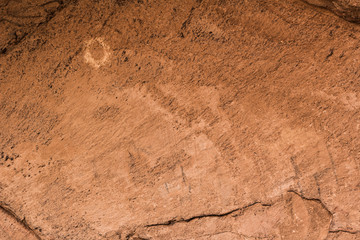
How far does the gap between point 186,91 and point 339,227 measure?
1374 millimetres

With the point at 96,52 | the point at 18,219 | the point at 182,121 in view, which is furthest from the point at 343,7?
the point at 18,219

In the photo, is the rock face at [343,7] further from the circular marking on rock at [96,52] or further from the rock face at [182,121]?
the circular marking on rock at [96,52]

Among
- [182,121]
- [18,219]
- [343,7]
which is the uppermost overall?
[343,7]

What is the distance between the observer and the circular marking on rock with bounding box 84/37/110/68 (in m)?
1.59

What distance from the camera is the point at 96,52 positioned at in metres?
1.60

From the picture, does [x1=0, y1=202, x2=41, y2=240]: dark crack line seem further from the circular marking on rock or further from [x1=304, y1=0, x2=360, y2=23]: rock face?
[x1=304, y1=0, x2=360, y2=23]: rock face

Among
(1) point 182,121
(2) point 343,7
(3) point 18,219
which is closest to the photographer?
(2) point 343,7

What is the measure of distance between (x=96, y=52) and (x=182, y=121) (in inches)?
27.3

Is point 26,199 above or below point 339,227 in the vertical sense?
below

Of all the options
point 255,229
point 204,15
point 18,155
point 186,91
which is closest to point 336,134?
point 255,229

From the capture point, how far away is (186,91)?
5.33 ft

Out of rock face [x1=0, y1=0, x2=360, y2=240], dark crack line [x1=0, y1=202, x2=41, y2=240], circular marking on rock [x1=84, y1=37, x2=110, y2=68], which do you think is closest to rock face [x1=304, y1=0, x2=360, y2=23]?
rock face [x1=0, y1=0, x2=360, y2=240]

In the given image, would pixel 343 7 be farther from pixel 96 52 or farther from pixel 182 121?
pixel 96 52

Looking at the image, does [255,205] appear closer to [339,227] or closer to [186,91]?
[339,227]
